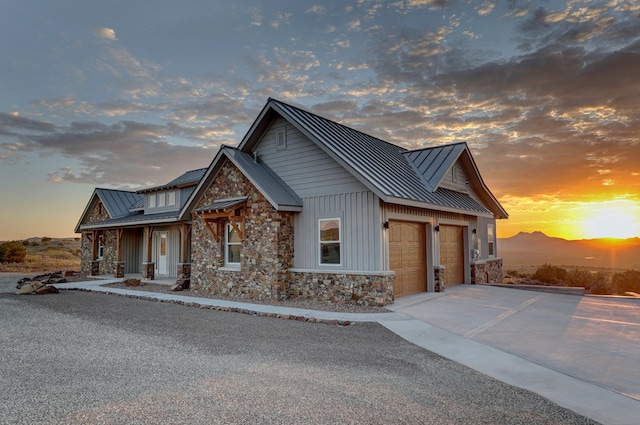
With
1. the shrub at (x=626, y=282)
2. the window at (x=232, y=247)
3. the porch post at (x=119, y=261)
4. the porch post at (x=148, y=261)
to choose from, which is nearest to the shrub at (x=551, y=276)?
the shrub at (x=626, y=282)

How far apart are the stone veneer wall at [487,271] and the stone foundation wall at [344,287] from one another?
7466mm

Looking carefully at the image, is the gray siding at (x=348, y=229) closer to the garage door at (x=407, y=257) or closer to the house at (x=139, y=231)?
the garage door at (x=407, y=257)

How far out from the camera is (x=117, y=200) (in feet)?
87.2

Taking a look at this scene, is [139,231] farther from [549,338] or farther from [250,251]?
[549,338]

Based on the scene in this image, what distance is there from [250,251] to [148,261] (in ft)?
32.2

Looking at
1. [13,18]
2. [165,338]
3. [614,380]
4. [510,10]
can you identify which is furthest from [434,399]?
[13,18]

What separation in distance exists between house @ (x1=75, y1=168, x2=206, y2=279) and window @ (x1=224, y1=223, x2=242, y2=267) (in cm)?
359

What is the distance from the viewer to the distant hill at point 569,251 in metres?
Answer: 71.5

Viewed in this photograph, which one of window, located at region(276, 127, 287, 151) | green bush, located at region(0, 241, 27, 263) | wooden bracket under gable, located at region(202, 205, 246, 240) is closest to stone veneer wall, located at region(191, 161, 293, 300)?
wooden bracket under gable, located at region(202, 205, 246, 240)

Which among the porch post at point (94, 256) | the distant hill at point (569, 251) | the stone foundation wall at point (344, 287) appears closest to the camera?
the stone foundation wall at point (344, 287)

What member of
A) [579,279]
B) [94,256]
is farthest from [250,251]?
[579,279]

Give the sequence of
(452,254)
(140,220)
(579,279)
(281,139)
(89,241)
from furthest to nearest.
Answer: (89,241) → (140,220) → (579,279) → (452,254) → (281,139)

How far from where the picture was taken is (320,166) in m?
13.1

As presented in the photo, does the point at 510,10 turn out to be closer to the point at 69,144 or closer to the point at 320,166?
the point at 320,166
